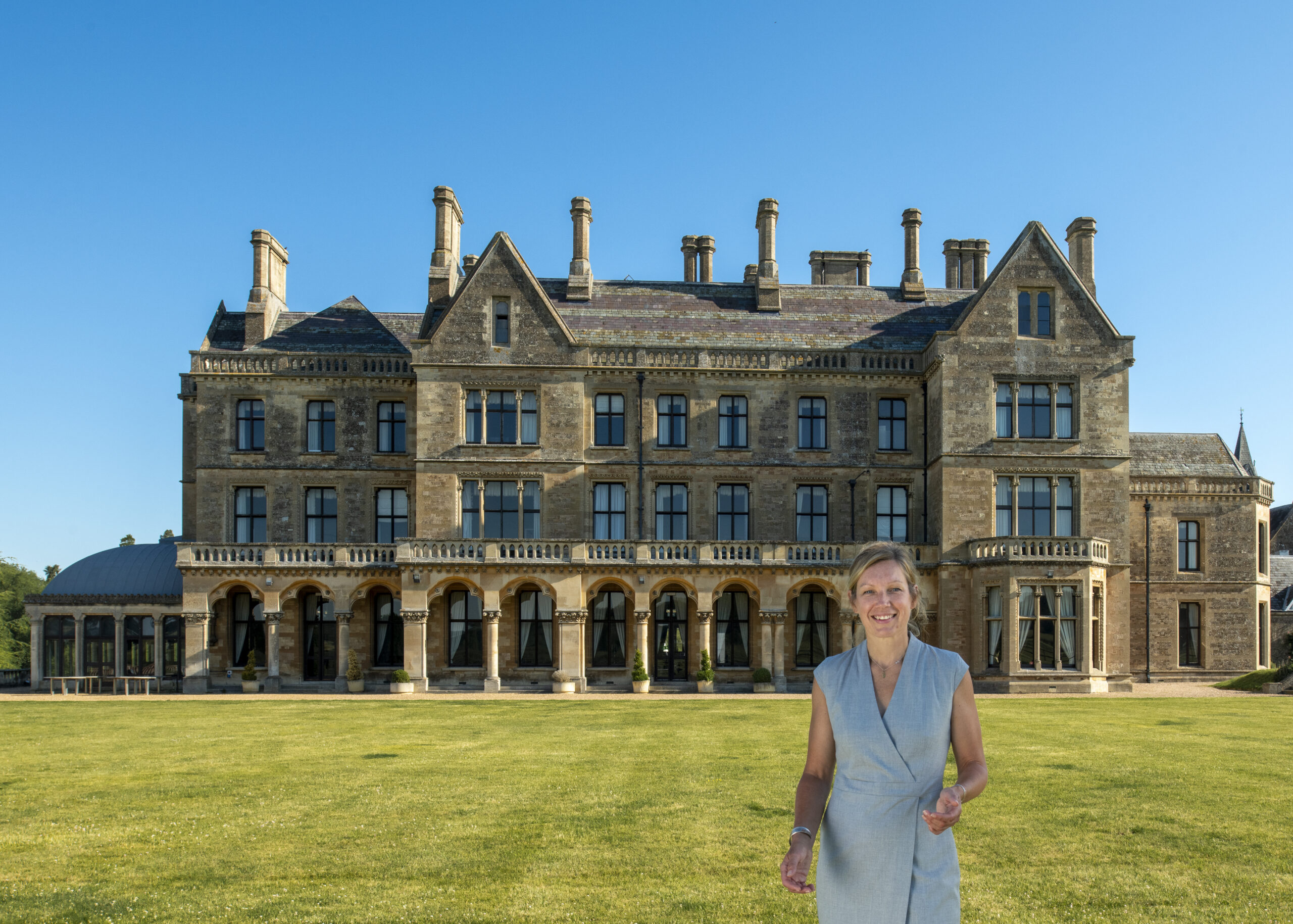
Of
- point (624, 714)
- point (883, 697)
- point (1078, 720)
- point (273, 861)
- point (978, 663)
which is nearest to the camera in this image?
point (883, 697)

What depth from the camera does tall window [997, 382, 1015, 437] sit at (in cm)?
3631

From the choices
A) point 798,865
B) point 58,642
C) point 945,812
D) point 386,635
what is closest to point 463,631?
point 386,635

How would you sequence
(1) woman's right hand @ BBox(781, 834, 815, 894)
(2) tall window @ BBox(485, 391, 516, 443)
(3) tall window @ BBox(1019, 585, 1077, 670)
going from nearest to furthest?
(1) woman's right hand @ BBox(781, 834, 815, 894), (3) tall window @ BBox(1019, 585, 1077, 670), (2) tall window @ BBox(485, 391, 516, 443)

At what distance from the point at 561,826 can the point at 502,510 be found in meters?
25.7

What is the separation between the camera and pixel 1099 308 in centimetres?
3641

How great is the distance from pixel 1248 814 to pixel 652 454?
87.1 ft

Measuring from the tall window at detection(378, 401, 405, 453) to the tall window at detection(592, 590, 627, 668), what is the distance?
8808 mm

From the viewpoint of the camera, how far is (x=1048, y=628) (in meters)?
34.3

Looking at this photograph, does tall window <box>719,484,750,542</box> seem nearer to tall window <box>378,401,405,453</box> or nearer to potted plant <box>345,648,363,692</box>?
tall window <box>378,401,405,453</box>

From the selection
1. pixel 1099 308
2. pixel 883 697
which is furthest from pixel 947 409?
pixel 883 697

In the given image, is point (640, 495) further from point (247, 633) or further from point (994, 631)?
point (247, 633)

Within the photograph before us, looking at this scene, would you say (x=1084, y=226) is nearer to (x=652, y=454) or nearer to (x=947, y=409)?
(x=947, y=409)

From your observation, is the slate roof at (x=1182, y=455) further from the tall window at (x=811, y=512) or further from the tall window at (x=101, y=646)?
the tall window at (x=101, y=646)

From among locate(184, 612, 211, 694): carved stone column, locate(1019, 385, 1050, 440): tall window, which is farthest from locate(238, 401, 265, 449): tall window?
locate(1019, 385, 1050, 440): tall window
